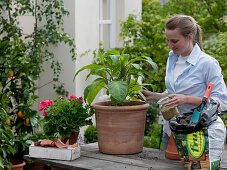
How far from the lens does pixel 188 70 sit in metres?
2.19

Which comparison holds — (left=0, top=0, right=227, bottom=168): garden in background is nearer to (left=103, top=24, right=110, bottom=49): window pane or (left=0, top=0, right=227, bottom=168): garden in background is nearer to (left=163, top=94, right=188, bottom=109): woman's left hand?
(left=103, top=24, right=110, bottom=49): window pane

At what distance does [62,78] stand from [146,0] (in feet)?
11.2

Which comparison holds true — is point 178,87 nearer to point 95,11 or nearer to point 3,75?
point 3,75

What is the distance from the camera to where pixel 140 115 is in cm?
236

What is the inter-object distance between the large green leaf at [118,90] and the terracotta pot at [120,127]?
9cm

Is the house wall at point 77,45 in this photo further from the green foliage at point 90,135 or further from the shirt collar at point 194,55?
the shirt collar at point 194,55

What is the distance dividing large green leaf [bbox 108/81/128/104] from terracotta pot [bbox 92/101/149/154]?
0.09 meters

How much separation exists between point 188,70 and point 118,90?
1.27 ft

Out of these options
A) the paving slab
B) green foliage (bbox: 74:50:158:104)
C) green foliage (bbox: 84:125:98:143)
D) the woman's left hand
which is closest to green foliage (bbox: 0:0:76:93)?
green foliage (bbox: 84:125:98:143)

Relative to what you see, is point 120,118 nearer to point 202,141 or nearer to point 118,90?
point 118,90

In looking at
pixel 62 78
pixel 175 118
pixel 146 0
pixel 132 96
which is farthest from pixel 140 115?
pixel 146 0

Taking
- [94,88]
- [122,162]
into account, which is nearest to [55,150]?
[122,162]

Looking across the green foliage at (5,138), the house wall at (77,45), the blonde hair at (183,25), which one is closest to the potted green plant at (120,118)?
the blonde hair at (183,25)

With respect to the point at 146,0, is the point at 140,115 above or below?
below
